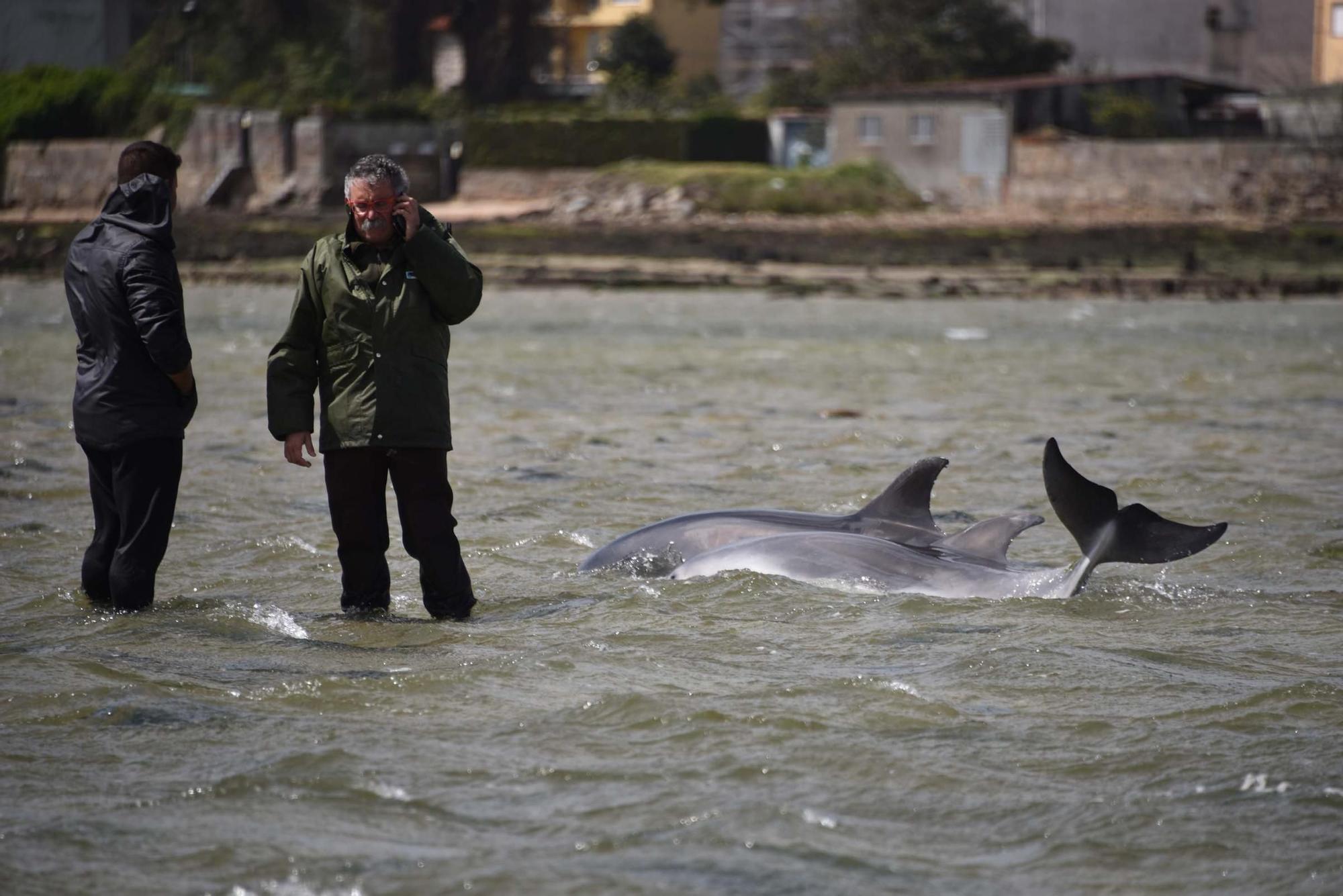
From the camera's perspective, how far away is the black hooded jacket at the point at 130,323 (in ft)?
22.1

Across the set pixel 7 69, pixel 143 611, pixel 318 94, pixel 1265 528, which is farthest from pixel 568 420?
pixel 318 94

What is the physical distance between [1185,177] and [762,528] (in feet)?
139

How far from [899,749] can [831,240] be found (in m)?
35.4

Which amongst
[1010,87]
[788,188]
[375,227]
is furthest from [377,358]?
[1010,87]

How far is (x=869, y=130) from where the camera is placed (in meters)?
54.5

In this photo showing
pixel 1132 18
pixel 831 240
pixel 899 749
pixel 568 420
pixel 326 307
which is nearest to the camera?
pixel 899 749

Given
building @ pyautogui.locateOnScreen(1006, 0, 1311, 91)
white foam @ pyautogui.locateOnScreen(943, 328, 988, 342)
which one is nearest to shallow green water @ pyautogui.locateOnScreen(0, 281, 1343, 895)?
white foam @ pyautogui.locateOnScreen(943, 328, 988, 342)

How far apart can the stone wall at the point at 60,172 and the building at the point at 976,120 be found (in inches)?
907

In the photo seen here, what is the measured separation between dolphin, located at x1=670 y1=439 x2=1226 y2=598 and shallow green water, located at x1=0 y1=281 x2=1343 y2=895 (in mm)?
156

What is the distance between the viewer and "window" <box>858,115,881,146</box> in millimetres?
54184

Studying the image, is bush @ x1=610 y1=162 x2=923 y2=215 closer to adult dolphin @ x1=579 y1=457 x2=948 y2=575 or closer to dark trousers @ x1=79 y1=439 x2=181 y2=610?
adult dolphin @ x1=579 y1=457 x2=948 y2=575

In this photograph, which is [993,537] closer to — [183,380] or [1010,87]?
[183,380]

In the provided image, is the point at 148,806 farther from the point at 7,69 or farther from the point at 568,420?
the point at 7,69

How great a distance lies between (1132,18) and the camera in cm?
6300
